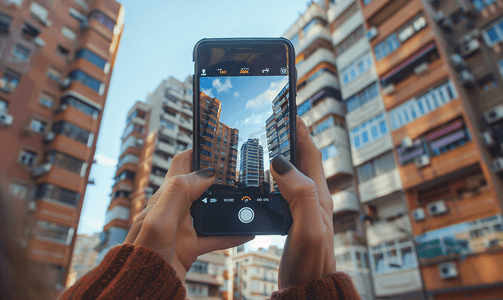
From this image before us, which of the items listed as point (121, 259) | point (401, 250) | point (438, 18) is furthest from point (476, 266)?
point (121, 259)

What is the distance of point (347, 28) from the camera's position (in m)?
14.6

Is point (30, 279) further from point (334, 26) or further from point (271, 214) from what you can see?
point (334, 26)

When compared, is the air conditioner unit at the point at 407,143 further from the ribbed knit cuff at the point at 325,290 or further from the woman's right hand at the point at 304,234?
the ribbed knit cuff at the point at 325,290

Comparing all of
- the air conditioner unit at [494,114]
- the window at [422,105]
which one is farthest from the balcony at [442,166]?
the window at [422,105]

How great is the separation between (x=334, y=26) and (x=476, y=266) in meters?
12.3

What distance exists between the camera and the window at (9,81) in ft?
Result: 38.3

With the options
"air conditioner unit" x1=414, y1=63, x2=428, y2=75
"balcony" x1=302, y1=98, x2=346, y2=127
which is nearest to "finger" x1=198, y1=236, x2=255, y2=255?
"air conditioner unit" x1=414, y1=63, x2=428, y2=75

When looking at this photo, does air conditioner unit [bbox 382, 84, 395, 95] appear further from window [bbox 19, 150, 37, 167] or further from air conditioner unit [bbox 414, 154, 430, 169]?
window [bbox 19, 150, 37, 167]

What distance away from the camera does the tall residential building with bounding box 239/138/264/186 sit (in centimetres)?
122

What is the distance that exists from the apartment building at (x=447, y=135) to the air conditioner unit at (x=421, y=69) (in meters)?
0.03

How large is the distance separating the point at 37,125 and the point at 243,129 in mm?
14649

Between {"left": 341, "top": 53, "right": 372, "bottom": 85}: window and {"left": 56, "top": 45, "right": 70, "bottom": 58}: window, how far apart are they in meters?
13.4

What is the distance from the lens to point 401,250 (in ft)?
32.8

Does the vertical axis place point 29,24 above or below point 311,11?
below
